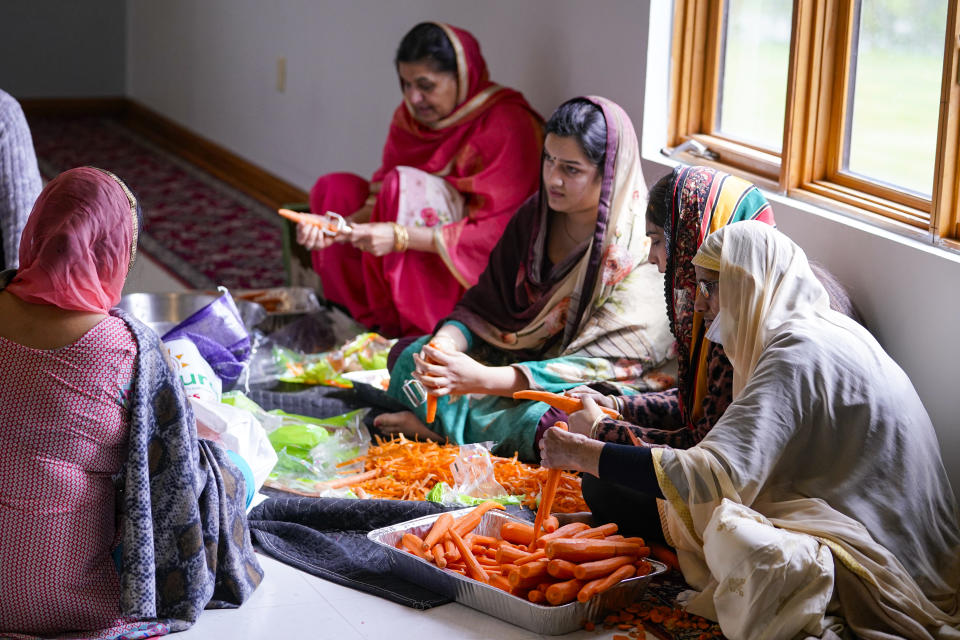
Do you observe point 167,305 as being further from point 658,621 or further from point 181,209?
point 181,209

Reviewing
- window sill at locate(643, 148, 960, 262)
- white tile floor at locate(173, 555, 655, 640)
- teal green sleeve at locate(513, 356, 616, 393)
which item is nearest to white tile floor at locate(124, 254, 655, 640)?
white tile floor at locate(173, 555, 655, 640)

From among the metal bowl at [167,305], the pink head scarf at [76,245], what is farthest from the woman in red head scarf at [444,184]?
the pink head scarf at [76,245]

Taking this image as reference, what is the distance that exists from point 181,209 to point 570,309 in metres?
3.83

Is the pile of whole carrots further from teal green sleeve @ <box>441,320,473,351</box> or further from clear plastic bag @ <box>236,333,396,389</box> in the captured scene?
clear plastic bag @ <box>236,333,396,389</box>

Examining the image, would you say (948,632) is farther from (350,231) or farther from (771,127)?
(350,231)

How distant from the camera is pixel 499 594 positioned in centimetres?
255

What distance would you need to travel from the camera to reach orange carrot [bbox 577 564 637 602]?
8.15 feet

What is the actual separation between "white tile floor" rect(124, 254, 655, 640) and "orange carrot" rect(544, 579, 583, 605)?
83mm

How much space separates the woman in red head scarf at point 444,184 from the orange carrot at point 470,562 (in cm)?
173

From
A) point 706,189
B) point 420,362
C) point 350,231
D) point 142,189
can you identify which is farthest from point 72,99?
point 706,189

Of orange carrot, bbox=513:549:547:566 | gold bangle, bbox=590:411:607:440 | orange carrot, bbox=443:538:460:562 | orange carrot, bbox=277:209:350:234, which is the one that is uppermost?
orange carrot, bbox=277:209:350:234

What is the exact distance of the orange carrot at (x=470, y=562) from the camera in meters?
2.66

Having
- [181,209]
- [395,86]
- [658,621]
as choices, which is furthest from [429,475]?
[181,209]

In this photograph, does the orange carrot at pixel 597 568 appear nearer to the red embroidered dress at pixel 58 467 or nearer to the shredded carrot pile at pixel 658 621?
the shredded carrot pile at pixel 658 621
